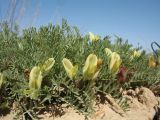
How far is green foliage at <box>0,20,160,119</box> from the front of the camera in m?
2.04

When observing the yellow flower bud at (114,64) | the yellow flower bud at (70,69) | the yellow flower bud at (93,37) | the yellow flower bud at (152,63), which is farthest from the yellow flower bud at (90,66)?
the yellow flower bud at (152,63)

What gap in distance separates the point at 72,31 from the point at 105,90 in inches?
29.9

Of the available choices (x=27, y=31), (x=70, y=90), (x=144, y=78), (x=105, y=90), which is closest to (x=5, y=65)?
(x=27, y=31)

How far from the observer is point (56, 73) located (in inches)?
87.0

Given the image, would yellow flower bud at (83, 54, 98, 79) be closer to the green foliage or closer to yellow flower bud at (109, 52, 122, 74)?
the green foliage

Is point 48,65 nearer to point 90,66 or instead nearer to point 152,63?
point 90,66

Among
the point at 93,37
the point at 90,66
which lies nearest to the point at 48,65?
the point at 90,66

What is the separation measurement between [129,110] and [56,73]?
61cm

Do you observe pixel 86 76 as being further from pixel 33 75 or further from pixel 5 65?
pixel 5 65

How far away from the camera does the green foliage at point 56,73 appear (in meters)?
2.04

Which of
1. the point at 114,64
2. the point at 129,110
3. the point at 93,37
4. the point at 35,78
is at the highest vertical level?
the point at 93,37

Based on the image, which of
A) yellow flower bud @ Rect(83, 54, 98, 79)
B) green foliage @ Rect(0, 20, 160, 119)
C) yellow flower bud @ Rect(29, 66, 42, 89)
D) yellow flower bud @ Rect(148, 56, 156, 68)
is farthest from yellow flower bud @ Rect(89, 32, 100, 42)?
yellow flower bud @ Rect(29, 66, 42, 89)

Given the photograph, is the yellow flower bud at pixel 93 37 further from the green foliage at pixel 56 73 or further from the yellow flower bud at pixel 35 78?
the yellow flower bud at pixel 35 78

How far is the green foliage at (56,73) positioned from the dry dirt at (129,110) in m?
0.06
